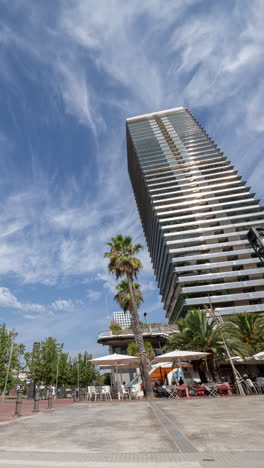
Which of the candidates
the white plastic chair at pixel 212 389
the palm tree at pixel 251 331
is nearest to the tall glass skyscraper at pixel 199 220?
the palm tree at pixel 251 331

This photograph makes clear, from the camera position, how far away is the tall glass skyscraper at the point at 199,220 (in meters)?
57.4

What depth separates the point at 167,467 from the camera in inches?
125

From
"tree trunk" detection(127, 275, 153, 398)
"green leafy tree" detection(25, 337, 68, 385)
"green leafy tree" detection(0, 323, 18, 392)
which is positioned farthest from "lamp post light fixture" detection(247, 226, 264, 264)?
"green leafy tree" detection(25, 337, 68, 385)

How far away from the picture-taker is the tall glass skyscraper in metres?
57.4

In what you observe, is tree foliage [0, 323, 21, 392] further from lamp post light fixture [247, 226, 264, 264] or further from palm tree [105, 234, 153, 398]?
lamp post light fixture [247, 226, 264, 264]

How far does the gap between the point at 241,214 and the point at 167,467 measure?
70.2 m

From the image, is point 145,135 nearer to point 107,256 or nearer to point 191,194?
point 191,194

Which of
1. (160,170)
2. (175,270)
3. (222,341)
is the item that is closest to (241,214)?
(175,270)

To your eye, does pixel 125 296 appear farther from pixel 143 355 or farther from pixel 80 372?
pixel 80 372

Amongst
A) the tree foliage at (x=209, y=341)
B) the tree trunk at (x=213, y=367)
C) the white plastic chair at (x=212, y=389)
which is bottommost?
the white plastic chair at (x=212, y=389)

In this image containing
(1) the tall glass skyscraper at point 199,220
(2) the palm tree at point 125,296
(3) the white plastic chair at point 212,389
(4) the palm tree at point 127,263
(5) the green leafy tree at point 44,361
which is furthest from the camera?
(1) the tall glass skyscraper at point 199,220

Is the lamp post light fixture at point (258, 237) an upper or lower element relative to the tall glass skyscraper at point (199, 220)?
lower

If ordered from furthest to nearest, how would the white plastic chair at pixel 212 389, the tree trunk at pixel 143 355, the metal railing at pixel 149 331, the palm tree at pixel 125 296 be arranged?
1. the metal railing at pixel 149 331
2. the palm tree at pixel 125 296
3. the tree trunk at pixel 143 355
4. the white plastic chair at pixel 212 389

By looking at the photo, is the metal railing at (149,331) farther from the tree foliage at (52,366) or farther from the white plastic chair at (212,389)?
the white plastic chair at (212,389)
